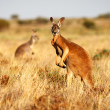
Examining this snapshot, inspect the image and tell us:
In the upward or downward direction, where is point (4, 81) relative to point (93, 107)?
upward

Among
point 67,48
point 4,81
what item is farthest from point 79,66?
point 4,81

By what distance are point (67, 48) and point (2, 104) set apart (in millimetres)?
2281

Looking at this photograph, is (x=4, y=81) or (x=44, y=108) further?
(x=4, y=81)

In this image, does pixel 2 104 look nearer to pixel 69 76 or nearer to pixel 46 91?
pixel 46 91

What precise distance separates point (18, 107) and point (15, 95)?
1.60 feet

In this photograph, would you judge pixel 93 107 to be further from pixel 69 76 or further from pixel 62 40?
pixel 62 40

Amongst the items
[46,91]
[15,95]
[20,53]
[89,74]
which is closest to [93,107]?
[89,74]

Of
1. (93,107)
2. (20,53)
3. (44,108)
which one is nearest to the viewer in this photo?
(44,108)

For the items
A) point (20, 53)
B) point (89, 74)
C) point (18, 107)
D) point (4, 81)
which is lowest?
point (18, 107)

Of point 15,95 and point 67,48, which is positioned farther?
point 67,48

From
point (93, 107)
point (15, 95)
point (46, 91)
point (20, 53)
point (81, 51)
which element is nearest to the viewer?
point (93, 107)

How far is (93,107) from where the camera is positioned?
2.88 meters

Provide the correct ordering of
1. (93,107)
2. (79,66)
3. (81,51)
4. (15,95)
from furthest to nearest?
(81,51)
(79,66)
(15,95)
(93,107)

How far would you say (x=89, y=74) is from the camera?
363 cm
